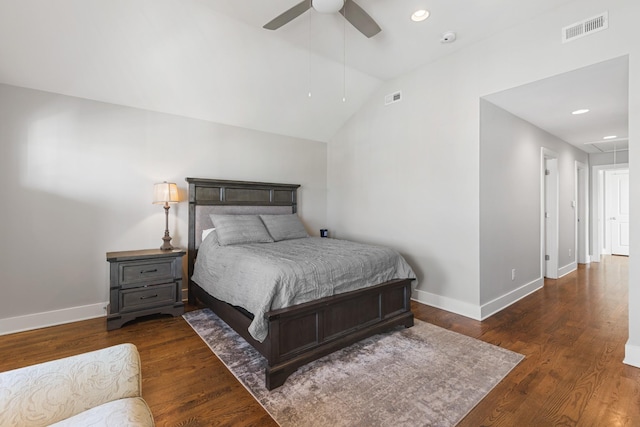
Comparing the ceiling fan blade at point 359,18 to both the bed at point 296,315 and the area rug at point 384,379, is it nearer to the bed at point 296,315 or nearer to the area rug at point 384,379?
the bed at point 296,315

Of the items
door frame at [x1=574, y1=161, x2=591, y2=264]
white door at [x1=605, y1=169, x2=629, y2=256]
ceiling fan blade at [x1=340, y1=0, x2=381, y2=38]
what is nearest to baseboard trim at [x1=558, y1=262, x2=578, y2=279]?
door frame at [x1=574, y1=161, x2=591, y2=264]

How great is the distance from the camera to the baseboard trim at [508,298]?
3.27 meters

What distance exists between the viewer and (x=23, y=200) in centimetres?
294

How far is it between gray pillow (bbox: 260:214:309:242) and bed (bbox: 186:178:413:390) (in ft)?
1.97

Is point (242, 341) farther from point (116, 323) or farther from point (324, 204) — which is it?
point (324, 204)

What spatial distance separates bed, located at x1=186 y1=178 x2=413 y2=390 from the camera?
207cm

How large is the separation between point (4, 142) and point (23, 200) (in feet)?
1.88

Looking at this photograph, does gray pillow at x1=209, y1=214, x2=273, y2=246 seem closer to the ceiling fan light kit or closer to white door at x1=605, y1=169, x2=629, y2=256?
the ceiling fan light kit

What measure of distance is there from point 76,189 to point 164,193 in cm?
86

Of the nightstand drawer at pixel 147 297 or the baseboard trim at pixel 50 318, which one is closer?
the baseboard trim at pixel 50 318

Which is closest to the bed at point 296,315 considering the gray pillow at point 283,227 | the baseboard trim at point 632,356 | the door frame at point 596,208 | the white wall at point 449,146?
the gray pillow at point 283,227

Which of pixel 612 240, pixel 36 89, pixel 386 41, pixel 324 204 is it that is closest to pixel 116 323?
pixel 36 89

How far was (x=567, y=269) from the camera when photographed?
516 cm

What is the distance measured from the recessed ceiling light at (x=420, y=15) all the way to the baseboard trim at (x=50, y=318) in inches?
176
